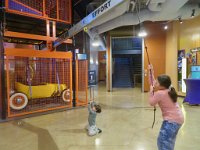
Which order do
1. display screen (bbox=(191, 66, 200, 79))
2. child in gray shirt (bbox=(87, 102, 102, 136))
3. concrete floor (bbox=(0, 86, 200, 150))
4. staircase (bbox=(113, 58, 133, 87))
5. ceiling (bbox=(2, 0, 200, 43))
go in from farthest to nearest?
staircase (bbox=(113, 58, 133, 87))
display screen (bbox=(191, 66, 200, 79))
ceiling (bbox=(2, 0, 200, 43))
child in gray shirt (bbox=(87, 102, 102, 136))
concrete floor (bbox=(0, 86, 200, 150))

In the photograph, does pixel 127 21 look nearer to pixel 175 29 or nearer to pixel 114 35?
pixel 175 29

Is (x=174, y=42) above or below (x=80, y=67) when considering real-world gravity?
above

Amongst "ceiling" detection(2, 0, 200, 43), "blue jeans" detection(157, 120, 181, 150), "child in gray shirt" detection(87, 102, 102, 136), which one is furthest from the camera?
"ceiling" detection(2, 0, 200, 43)

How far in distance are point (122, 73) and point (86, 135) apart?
1004 centimetres

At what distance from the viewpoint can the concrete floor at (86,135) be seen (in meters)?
3.30

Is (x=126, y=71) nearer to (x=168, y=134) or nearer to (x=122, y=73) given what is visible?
(x=122, y=73)

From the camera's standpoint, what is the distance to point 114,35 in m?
10.9

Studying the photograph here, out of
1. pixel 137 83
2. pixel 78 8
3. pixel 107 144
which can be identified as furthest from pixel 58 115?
pixel 137 83

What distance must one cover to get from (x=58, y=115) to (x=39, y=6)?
3.46m

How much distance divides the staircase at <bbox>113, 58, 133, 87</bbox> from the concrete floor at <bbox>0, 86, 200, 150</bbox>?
24.6ft

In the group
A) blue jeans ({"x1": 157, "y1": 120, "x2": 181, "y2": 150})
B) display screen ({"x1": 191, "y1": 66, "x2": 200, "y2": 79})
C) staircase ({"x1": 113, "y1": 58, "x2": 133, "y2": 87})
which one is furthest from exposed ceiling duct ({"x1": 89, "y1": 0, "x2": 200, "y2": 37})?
staircase ({"x1": 113, "y1": 58, "x2": 133, "y2": 87})

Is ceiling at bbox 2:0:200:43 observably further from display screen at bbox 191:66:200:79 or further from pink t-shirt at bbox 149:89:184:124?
pink t-shirt at bbox 149:89:184:124

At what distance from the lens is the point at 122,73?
13.6 meters

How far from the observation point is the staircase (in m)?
13.1
